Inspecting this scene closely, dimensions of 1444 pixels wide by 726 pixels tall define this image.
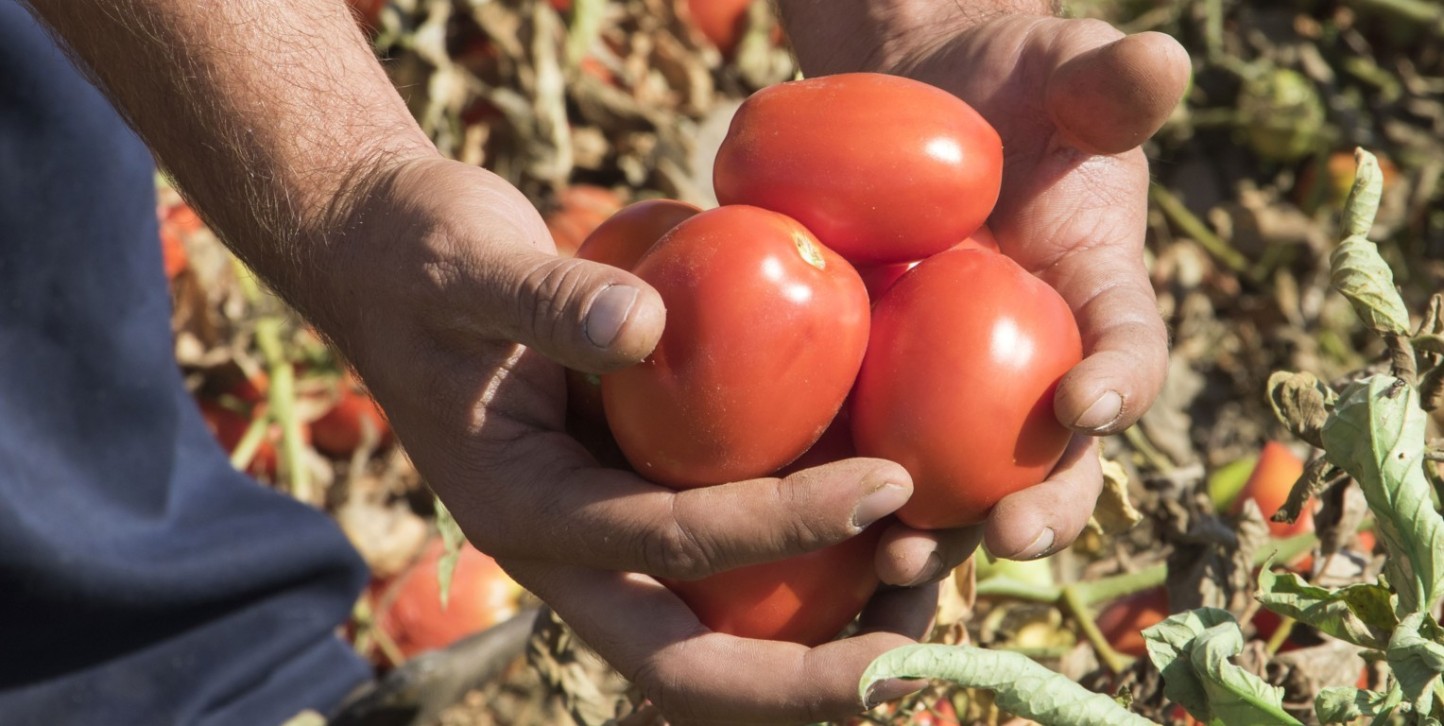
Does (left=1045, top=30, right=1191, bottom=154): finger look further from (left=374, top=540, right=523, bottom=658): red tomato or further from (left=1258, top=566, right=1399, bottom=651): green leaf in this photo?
(left=374, top=540, right=523, bottom=658): red tomato

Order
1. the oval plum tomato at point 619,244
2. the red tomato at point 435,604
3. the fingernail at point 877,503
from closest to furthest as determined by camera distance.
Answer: the fingernail at point 877,503 < the oval plum tomato at point 619,244 < the red tomato at point 435,604

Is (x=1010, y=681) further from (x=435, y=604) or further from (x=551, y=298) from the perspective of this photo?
(x=435, y=604)

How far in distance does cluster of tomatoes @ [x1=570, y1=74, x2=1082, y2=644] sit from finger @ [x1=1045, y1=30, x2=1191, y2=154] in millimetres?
147

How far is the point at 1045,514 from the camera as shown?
1.19m

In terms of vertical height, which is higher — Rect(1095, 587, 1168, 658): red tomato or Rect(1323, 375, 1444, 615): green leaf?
Rect(1323, 375, 1444, 615): green leaf

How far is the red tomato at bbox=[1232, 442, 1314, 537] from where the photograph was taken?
1.92 metres

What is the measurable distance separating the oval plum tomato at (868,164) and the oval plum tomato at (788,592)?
29cm

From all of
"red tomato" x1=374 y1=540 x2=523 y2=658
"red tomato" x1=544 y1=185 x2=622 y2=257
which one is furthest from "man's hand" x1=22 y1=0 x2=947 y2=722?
"red tomato" x1=544 y1=185 x2=622 y2=257

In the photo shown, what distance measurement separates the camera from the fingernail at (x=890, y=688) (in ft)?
3.81

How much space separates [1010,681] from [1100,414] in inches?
10.5

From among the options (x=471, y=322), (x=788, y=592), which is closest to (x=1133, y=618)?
(x=788, y=592)

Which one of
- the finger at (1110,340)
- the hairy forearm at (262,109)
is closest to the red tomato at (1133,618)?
the finger at (1110,340)

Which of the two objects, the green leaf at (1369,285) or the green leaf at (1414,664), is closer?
the green leaf at (1414,664)

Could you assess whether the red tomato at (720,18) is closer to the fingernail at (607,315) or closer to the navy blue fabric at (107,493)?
the navy blue fabric at (107,493)
